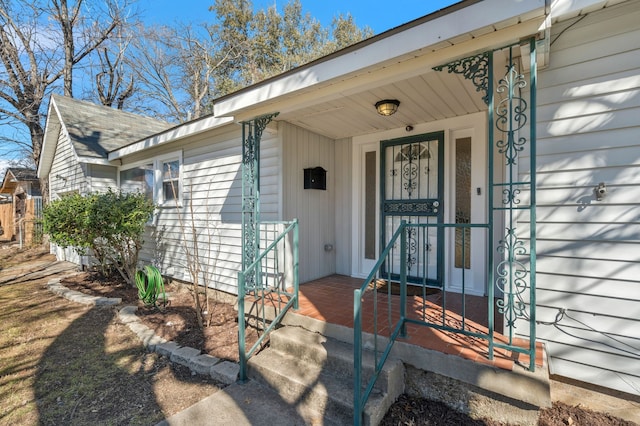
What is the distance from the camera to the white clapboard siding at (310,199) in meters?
4.21

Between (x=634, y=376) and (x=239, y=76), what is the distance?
1563 cm

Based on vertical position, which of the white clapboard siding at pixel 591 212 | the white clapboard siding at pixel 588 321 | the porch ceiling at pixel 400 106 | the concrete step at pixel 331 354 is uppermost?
the porch ceiling at pixel 400 106

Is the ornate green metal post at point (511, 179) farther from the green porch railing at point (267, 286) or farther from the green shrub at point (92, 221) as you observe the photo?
the green shrub at point (92, 221)

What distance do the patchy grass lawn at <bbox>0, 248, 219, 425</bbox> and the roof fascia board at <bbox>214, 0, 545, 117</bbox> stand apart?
9.58ft

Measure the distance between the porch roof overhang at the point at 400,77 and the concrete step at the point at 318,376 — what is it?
2.31 meters

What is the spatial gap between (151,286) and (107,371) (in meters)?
1.71

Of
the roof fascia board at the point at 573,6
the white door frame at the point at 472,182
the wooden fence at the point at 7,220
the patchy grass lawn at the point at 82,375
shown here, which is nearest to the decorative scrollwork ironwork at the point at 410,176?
the white door frame at the point at 472,182

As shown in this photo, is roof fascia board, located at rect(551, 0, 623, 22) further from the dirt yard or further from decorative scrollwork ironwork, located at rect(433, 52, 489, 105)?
the dirt yard

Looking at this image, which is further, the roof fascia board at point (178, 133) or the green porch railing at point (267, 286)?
the roof fascia board at point (178, 133)

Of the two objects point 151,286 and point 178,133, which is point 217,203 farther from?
point 151,286

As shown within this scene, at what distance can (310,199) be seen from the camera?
4.53 m

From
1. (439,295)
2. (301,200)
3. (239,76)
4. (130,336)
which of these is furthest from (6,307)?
(239,76)

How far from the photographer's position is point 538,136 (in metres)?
2.39

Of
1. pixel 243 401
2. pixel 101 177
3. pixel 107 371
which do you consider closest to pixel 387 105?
pixel 243 401
